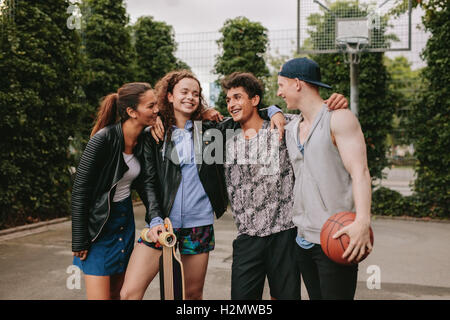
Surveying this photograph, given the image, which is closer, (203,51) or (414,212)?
(414,212)

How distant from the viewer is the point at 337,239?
2227mm

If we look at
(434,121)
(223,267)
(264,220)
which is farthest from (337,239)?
(434,121)

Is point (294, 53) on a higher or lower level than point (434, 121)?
higher

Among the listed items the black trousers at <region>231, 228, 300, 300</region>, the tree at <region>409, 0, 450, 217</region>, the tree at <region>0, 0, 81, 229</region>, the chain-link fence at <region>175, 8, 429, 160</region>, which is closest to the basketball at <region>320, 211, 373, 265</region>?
the black trousers at <region>231, 228, 300, 300</region>

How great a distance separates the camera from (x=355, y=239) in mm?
2178

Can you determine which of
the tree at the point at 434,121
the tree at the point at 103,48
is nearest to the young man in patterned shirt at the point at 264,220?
the tree at the point at 434,121

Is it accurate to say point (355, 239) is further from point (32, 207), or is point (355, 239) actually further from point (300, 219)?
point (32, 207)

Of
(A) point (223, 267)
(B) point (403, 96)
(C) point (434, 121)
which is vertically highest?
(B) point (403, 96)

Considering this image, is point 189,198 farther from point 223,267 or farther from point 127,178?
point 223,267

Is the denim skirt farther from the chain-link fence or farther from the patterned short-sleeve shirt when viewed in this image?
the chain-link fence

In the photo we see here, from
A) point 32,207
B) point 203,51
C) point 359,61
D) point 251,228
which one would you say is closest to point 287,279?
point 251,228

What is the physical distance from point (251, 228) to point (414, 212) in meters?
7.57

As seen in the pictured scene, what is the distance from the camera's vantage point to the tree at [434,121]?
8758 millimetres

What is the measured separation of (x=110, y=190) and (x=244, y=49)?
27.9 feet
